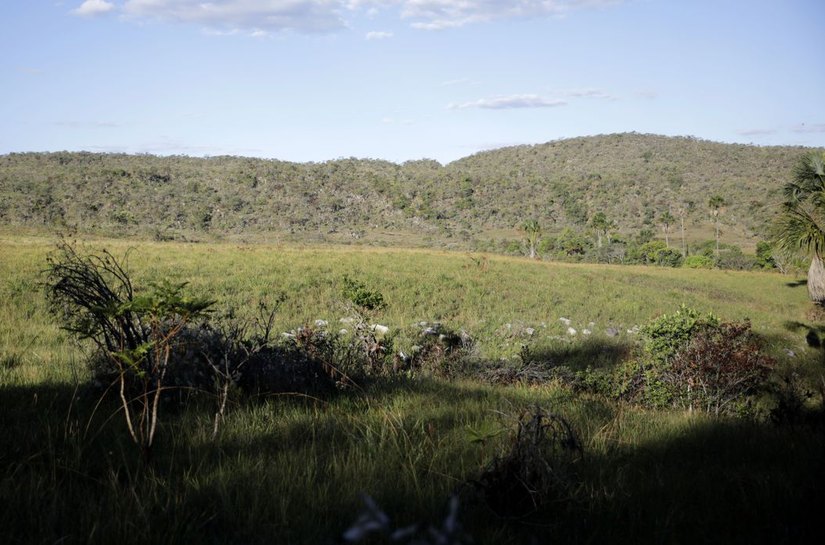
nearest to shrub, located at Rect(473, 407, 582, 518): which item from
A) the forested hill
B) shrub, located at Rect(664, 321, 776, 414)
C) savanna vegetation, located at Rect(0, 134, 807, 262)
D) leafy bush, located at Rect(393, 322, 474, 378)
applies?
leafy bush, located at Rect(393, 322, 474, 378)

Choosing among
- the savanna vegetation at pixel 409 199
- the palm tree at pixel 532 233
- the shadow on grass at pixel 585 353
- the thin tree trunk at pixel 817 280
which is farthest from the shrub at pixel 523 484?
the palm tree at pixel 532 233

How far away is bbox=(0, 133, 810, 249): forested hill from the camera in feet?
276

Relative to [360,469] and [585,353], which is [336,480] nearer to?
[360,469]

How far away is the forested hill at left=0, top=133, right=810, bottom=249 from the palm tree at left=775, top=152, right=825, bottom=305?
176ft

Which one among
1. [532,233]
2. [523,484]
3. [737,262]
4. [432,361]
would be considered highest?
[523,484]

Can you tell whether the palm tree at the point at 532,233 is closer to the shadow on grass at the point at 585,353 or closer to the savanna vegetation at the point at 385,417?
the savanna vegetation at the point at 385,417

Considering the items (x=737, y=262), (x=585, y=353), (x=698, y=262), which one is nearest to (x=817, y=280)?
(x=585, y=353)

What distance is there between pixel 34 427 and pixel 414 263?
30606 mm

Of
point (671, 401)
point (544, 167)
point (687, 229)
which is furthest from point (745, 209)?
point (671, 401)

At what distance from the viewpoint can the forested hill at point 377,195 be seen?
84.1 metres

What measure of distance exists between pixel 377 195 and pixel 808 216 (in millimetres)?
92789

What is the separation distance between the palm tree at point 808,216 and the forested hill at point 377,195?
5369 cm

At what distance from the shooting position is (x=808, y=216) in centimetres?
2028

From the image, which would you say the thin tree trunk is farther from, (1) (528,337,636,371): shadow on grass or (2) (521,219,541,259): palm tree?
(2) (521,219,541,259): palm tree
